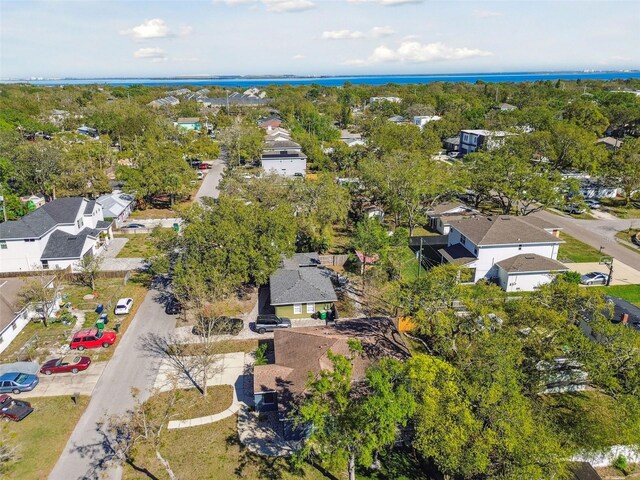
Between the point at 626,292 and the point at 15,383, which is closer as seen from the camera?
the point at 15,383

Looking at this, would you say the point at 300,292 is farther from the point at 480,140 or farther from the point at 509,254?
the point at 480,140

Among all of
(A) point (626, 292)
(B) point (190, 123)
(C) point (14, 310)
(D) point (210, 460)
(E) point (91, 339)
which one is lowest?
(D) point (210, 460)

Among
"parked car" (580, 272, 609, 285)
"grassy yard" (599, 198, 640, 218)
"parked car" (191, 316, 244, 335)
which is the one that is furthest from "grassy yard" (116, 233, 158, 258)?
"grassy yard" (599, 198, 640, 218)

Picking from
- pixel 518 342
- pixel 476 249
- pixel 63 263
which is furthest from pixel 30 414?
pixel 476 249

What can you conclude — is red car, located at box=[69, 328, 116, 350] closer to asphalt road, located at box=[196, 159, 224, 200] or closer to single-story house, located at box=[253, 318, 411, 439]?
single-story house, located at box=[253, 318, 411, 439]

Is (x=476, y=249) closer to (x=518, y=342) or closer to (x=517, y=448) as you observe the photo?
(x=518, y=342)

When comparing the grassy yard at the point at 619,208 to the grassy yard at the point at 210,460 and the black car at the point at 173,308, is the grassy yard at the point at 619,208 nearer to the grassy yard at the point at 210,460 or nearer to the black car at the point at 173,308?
the black car at the point at 173,308

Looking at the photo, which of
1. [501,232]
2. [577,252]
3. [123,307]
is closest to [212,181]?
[123,307]
